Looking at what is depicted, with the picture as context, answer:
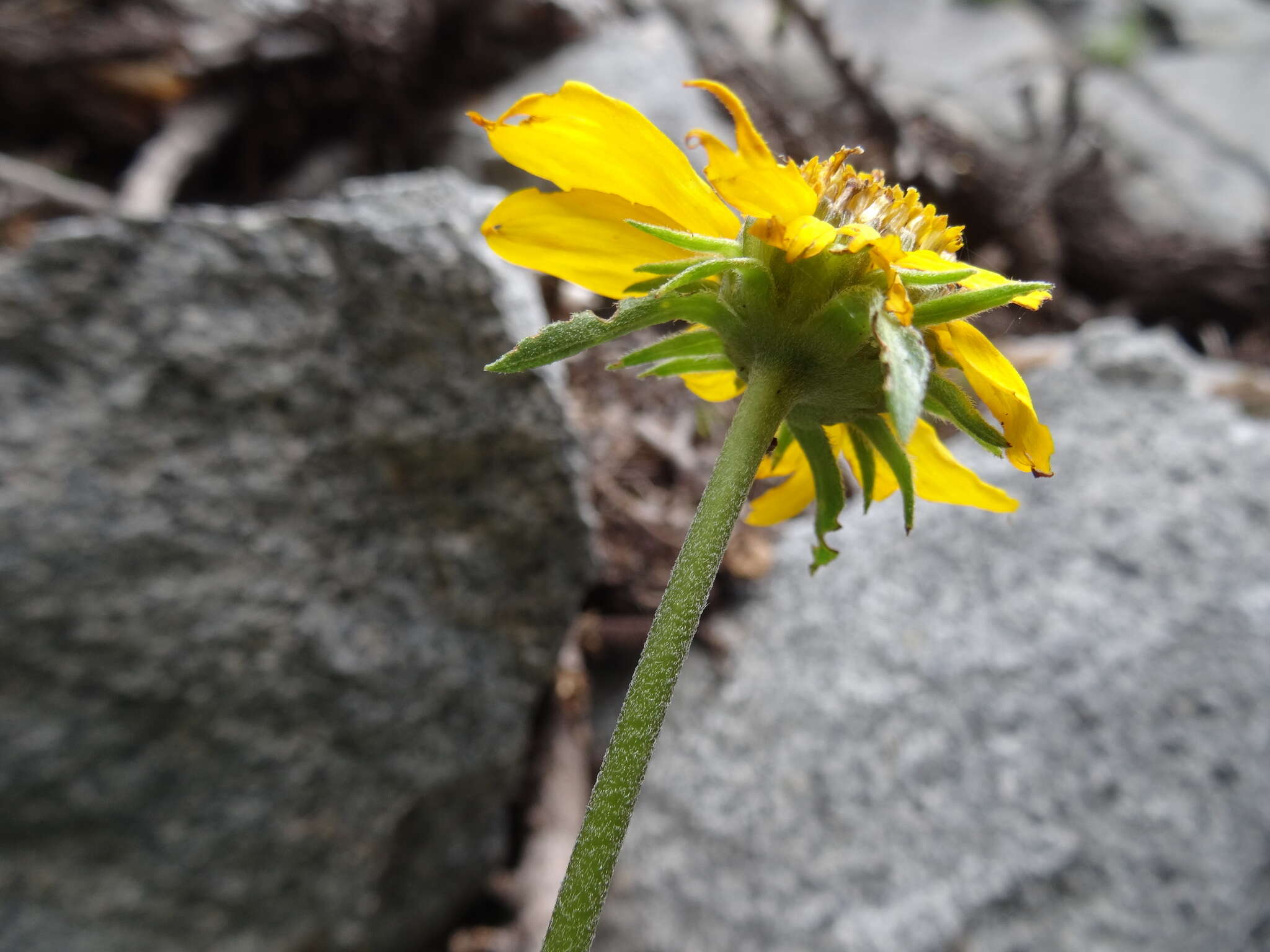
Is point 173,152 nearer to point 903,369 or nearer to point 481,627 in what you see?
point 481,627

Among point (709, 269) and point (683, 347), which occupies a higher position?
point (709, 269)

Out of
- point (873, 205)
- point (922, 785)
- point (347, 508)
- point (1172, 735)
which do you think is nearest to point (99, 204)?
point (347, 508)

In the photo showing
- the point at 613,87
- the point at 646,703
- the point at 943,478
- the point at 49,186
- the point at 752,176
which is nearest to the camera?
the point at 646,703

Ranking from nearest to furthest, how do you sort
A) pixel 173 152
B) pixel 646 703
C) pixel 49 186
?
1. pixel 646 703
2. pixel 49 186
3. pixel 173 152

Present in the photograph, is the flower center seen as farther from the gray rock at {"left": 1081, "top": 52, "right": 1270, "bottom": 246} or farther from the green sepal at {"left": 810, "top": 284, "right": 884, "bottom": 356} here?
the gray rock at {"left": 1081, "top": 52, "right": 1270, "bottom": 246}

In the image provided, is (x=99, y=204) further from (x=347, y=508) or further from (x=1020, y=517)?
(x=1020, y=517)

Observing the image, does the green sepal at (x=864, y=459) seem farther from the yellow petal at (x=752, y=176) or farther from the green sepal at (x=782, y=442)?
the yellow petal at (x=752, y=176)

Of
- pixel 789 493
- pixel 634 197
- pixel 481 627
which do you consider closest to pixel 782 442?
pixel 789 493

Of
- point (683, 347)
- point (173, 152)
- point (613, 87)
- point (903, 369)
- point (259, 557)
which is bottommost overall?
point (259, 557)

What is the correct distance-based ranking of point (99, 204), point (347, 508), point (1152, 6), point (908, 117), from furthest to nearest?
point (1152, 6) → point (908, 117) → point (99, 204) → point (347, 508)
